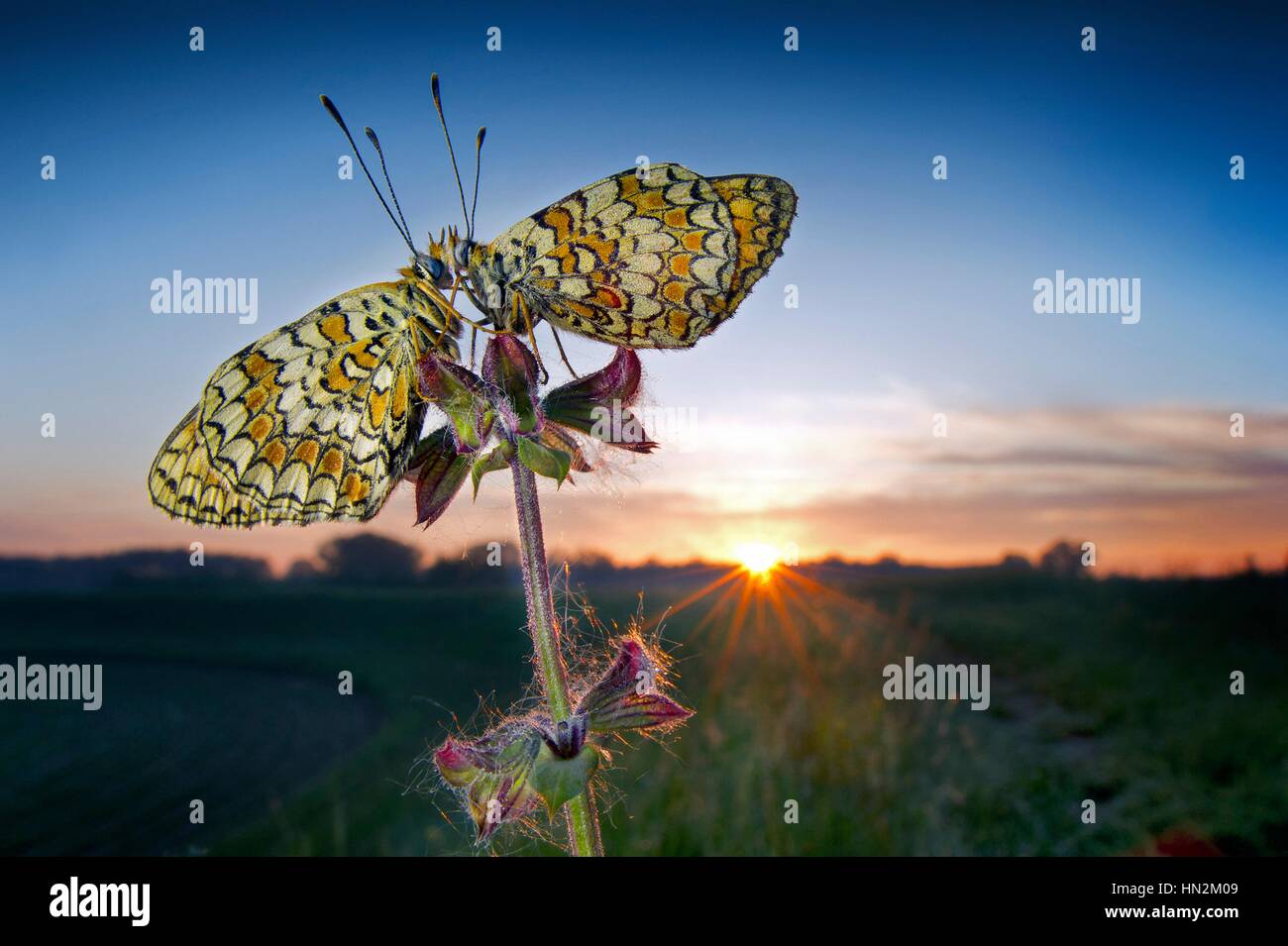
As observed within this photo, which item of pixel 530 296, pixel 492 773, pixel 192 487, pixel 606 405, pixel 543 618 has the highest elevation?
pixel 530 296

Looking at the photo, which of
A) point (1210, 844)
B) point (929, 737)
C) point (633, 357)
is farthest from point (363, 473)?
point (1210, 844)

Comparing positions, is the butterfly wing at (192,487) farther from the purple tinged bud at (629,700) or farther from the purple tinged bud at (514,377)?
the purple tinged bud at (629,700)

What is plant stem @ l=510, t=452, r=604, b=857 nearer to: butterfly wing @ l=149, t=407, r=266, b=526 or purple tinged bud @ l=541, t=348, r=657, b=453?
purple tinged bud @ l=541, t=348, r=657, b=453

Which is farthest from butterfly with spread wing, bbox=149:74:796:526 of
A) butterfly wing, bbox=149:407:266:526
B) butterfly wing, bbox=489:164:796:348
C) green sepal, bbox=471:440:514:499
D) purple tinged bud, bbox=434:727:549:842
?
purple tinged bud, bbox=434:727:549:842

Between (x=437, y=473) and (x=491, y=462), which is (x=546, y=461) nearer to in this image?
(x=491, y=462)

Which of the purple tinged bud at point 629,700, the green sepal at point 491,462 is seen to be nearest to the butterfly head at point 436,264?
the green sepal at point 491,462

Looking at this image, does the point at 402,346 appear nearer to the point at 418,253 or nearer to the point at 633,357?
the point at 418,253

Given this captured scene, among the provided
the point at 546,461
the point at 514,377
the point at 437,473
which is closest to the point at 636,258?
the point at 514,377
